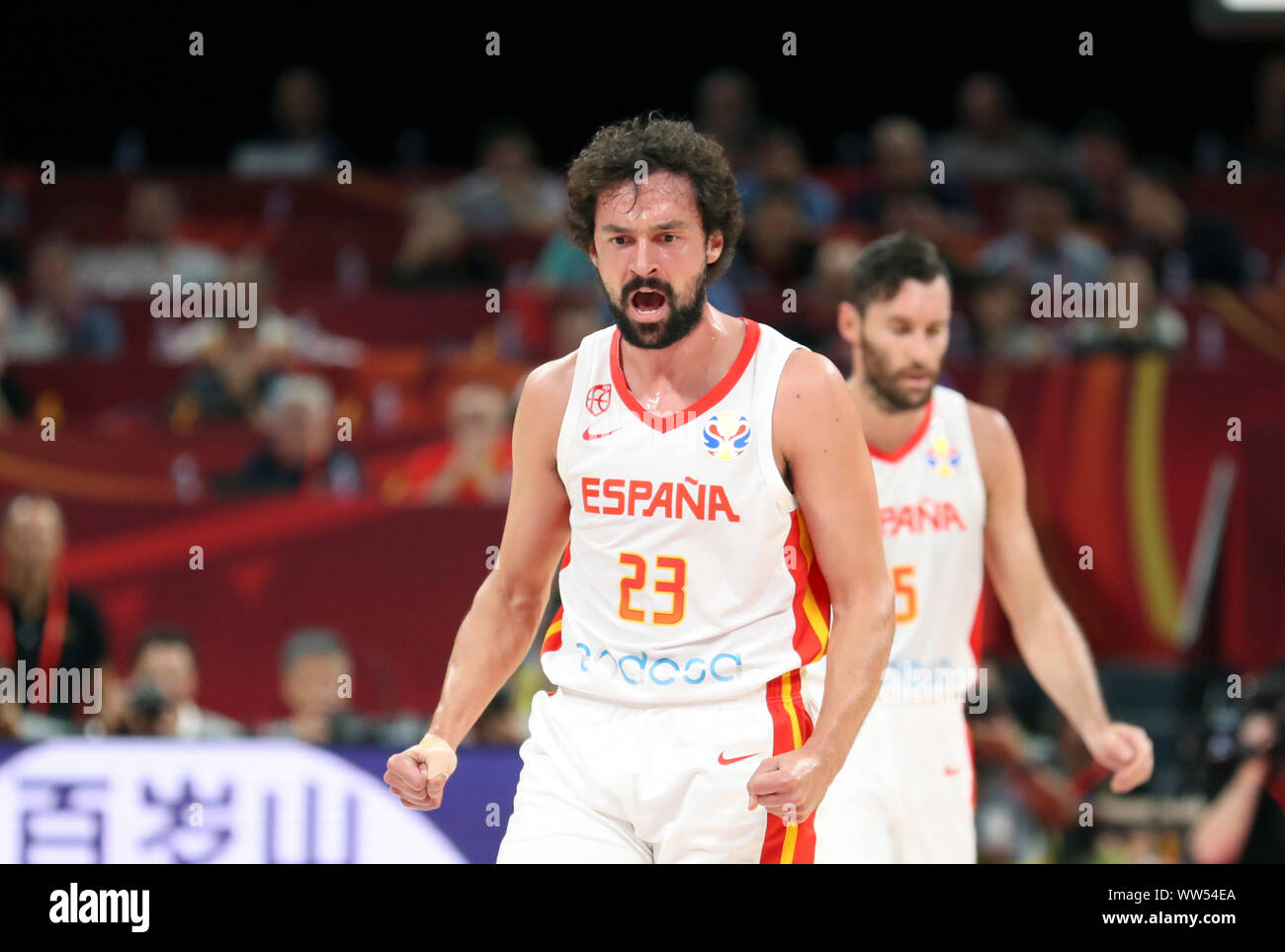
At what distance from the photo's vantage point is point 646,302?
347 cm

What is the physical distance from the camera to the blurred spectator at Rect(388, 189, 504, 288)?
9273 millimetres

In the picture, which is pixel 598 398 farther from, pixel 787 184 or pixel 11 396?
pixel 787 184

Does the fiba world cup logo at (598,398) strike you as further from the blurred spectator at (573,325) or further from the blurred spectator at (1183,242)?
the blurred spectator at (1183,242)

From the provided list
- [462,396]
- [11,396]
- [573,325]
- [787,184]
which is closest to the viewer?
[462,396]

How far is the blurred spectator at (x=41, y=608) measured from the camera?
22.1 ft

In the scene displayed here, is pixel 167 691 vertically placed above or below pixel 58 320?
below

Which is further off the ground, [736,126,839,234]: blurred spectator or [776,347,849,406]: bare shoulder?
[736,126,839,234]: blurred spectator

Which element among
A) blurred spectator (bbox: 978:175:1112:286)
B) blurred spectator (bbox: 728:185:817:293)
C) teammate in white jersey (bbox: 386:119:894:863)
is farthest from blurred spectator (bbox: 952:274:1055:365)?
teammate in white jersey (bbox: 386:119:894:863)

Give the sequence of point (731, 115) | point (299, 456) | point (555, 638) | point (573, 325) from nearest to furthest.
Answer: point (555, 638)
point (299, 456)
point (573, 325)
point (731, 115)

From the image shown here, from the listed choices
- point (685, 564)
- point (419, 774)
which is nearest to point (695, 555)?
point (685, 564)

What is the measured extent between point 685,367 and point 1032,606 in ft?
5.43

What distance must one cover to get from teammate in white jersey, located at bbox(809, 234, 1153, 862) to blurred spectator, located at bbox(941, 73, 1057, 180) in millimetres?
5960

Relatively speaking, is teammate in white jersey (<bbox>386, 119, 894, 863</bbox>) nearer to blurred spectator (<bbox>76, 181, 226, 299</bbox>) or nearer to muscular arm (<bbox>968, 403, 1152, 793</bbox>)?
muscular arm (<bbox>968, 403, 1152, 793</bbox>)
